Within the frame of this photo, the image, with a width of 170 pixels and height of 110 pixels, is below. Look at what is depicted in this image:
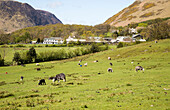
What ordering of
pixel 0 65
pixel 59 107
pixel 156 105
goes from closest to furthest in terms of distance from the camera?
1. pixel 156 105
2. pixel 59 107
3. pixel 0 65

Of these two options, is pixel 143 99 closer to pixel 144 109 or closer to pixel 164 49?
pixel 144 109

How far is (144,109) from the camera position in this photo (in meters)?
11.7

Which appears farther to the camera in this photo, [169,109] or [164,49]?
[164,49]

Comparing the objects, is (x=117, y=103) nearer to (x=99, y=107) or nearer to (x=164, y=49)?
(x=99, y=107)

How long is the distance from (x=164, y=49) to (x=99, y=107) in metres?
56.0

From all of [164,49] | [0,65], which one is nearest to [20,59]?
[0,65]

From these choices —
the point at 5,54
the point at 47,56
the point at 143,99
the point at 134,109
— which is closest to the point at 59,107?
the point at 134,109

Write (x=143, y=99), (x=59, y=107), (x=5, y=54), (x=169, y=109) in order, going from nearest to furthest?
(x=169, y=109) → (x=59, y=107) → (x=143, y=99) → (x=5, y=54)

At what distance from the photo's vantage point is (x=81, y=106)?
1299cm

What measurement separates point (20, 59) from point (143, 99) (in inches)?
3152

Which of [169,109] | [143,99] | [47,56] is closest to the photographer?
[169,109]

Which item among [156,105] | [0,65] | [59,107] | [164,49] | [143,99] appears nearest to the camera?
[156,105]

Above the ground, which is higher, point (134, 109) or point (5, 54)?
point (5, 54)

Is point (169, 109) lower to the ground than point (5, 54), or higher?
lower
